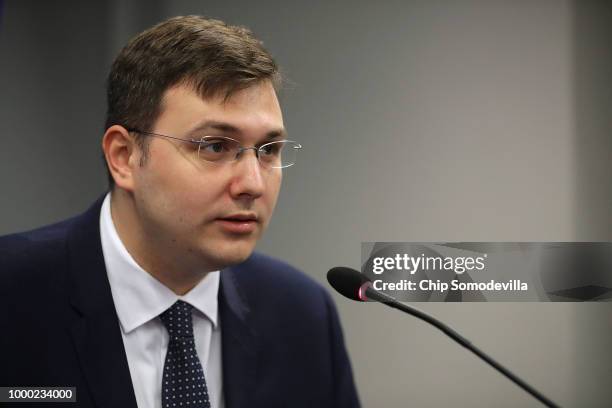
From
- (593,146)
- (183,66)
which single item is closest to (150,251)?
(183,66)

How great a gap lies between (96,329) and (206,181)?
0.38 m

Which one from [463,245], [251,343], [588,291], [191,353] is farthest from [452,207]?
[191,353]

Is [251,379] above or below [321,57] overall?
Answer: below

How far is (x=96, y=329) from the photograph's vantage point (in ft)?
4.93

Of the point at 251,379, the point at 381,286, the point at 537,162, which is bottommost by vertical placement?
the point at 251,379

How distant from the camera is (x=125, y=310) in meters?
1.54

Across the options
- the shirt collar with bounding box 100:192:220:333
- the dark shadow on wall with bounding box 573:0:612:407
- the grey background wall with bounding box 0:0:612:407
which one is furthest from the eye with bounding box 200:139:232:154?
the dark shadow on wall with bounding box 573:0:612:407

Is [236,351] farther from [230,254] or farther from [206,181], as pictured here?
[206,181]

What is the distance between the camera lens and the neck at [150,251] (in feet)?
5.09

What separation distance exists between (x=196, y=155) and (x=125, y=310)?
36 cm

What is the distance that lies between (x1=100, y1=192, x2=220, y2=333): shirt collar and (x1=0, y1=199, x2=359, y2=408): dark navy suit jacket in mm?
20

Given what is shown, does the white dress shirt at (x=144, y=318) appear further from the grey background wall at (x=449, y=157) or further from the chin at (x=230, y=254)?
the grey background wall at (x=449, y=157)

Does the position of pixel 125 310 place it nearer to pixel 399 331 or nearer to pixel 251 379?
pixel 251 379

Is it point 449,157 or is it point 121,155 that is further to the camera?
point 449,157
